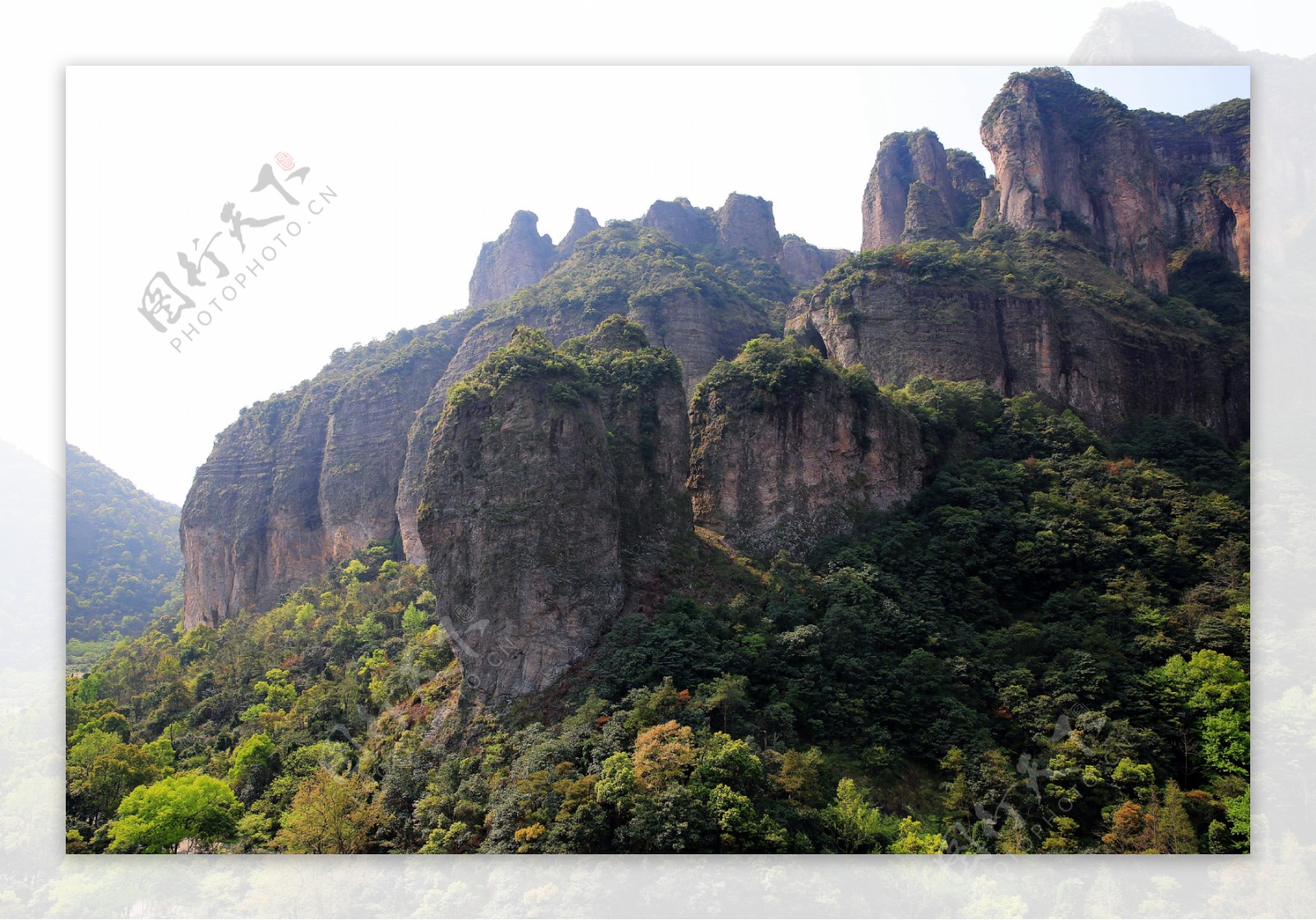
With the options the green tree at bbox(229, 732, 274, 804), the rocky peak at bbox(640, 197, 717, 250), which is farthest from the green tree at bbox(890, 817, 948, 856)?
the rocky peak at bbox(640, 197, 717, 250)

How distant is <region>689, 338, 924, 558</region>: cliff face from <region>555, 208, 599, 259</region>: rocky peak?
26.9 metres

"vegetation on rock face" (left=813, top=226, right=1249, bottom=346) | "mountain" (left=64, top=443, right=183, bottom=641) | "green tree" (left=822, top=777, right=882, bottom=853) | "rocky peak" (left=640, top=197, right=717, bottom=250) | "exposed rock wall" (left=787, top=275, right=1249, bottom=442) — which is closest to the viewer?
"green tree" (left=822, top=777, right=882, bottom=853)

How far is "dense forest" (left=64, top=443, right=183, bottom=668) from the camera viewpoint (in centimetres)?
3428

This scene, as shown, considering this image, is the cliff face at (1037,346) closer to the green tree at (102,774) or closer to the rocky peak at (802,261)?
the rocky peak at (802,261)

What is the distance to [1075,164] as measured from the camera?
32.2m

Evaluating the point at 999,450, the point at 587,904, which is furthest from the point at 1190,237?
the point at 587,904

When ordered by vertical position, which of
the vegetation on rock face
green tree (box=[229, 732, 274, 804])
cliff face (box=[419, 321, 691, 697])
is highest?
the vegetation on rock face

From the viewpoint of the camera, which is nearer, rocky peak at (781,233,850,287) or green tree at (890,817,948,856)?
green tree at (890,817,948,856)

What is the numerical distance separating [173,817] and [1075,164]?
34.0 metres

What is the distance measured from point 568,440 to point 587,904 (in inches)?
367

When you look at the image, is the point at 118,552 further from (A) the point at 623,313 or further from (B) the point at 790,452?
(B) the point at 790,452

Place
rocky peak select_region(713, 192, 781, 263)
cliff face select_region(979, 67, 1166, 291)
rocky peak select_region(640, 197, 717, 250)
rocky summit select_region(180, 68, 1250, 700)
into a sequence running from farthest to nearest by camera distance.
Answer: rocky peak select_region(713, 192, 781, 263), rocky peak select_region(640, 197, 717, 250), cliff face select_region(979, 67, 1166, 291), rocky summit select_region(180, 68, 1250, 700)

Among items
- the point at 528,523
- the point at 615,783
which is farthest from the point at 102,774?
the point at 615,783

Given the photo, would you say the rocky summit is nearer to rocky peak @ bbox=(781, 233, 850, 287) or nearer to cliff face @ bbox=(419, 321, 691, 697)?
cliff face @ bbox=(419, 321, 691, 697)
